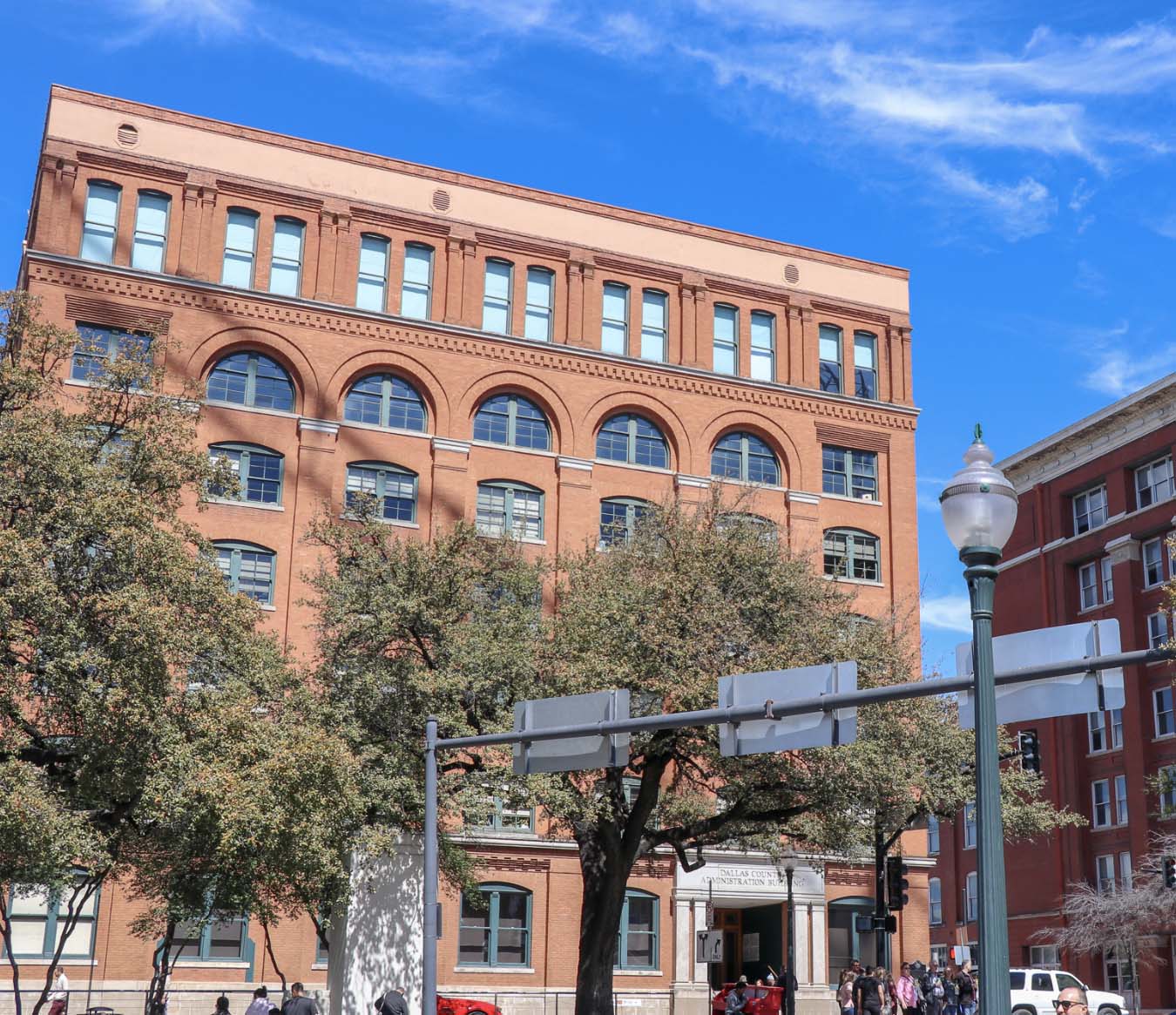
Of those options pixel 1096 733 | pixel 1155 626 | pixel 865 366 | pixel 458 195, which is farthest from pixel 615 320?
pixel 1096 733

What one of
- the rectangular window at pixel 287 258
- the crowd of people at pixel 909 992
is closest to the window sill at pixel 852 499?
the crowd of people at pixel 909 992

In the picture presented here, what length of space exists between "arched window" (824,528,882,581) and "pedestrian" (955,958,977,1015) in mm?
17254

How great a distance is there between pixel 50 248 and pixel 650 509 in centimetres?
2127

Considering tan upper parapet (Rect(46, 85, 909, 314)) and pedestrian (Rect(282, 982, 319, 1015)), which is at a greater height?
tan upper parapet (Rect(46, 85, 909, 314))

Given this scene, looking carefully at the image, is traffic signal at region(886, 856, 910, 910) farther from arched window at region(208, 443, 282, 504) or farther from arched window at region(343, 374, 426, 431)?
arched window at region(343, 374, 426, 431)

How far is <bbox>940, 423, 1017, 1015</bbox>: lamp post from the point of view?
10.3 m

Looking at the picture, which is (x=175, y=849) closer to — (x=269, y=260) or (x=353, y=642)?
(x=353, y=642)

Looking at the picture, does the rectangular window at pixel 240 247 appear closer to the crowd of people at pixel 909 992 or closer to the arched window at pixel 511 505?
the arched window at pixel 511 505

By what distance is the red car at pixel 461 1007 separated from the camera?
118 ft

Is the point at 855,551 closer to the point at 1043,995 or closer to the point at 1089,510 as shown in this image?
the point at 1043,995

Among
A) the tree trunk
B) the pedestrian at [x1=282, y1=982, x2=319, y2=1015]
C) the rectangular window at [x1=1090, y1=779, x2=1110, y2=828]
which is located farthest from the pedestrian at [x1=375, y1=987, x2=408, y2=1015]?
the rectangular window at [x1=1090, y1=779, x2=1110, y2=828]

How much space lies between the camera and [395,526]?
46.2m

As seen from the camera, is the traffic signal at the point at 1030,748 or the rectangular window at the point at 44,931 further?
the rectangular window at the point at 44,931

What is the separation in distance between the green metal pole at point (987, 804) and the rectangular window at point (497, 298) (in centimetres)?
3933
